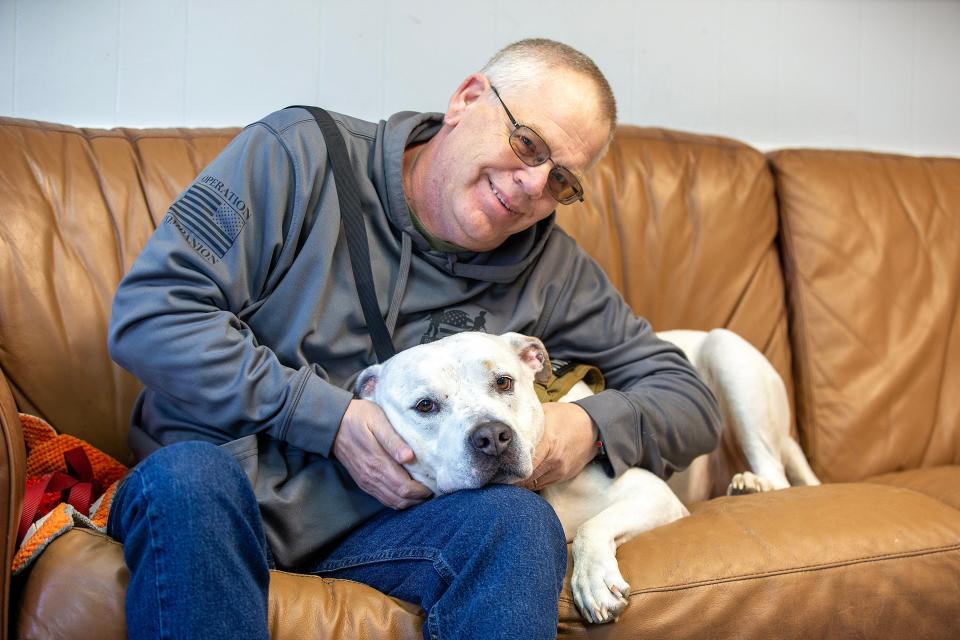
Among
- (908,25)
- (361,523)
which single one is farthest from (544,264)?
(908,25)

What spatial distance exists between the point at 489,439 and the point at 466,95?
79 centimetres

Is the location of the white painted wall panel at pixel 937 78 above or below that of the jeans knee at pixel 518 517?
above

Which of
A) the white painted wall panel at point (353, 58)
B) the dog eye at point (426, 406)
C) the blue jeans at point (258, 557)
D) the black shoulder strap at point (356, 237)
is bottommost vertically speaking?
the blue jeans at point (258, 557)

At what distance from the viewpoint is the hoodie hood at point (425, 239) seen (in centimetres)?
186

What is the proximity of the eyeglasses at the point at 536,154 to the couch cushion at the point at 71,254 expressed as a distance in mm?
948

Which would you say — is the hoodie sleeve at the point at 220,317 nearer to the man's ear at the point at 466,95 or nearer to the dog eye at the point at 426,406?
the dog eye at the point at 426,406

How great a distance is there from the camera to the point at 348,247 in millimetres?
1808

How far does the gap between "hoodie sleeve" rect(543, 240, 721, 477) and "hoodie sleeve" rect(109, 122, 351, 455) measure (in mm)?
604

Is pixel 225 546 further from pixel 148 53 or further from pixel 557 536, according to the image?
pixel 148 53

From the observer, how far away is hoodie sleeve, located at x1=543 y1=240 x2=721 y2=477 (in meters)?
1.89

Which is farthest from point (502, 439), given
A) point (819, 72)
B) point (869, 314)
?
point (819, 72)

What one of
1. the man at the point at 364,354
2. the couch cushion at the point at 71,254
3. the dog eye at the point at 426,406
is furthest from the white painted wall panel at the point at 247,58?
the dog eye at the point at 426,406

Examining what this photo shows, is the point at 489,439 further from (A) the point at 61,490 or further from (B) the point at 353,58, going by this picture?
(B) the point at 353,58

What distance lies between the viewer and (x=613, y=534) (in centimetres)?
169
